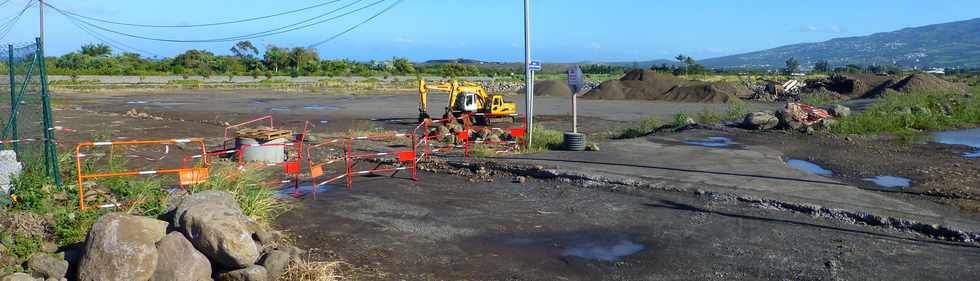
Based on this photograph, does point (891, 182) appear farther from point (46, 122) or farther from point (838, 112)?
point (46, 122)

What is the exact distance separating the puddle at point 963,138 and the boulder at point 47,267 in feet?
66.8

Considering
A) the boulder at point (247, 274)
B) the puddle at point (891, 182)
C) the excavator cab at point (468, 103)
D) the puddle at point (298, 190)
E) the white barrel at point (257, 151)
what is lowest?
the puddle at point (891, 182)

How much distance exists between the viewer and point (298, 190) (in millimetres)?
13883

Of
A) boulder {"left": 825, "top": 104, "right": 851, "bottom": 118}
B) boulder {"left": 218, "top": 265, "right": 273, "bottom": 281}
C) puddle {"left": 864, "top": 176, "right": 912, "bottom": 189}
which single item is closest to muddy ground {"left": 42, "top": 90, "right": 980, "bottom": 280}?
puddle {"left": 864, "top": 176, "right": 912, "bottom": 189}

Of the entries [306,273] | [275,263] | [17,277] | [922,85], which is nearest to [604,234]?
[306,273]

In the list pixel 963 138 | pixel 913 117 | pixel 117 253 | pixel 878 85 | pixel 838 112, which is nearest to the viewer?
pixel 117 253

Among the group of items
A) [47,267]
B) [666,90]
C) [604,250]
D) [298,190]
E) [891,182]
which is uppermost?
[666,90]

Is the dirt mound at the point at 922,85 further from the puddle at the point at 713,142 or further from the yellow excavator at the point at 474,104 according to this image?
the puddle at the point at 713,142

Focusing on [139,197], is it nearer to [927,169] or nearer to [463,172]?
[463,172]

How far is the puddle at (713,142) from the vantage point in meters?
22.2

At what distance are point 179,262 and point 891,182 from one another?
13.4 meters

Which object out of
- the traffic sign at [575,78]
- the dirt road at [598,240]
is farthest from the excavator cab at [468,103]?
the dirt road at [598,240]

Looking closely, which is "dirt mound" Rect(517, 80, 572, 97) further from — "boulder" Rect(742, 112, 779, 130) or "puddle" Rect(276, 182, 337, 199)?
"puddle" Rect(276, 182, 337, 199)

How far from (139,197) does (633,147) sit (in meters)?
13.5
